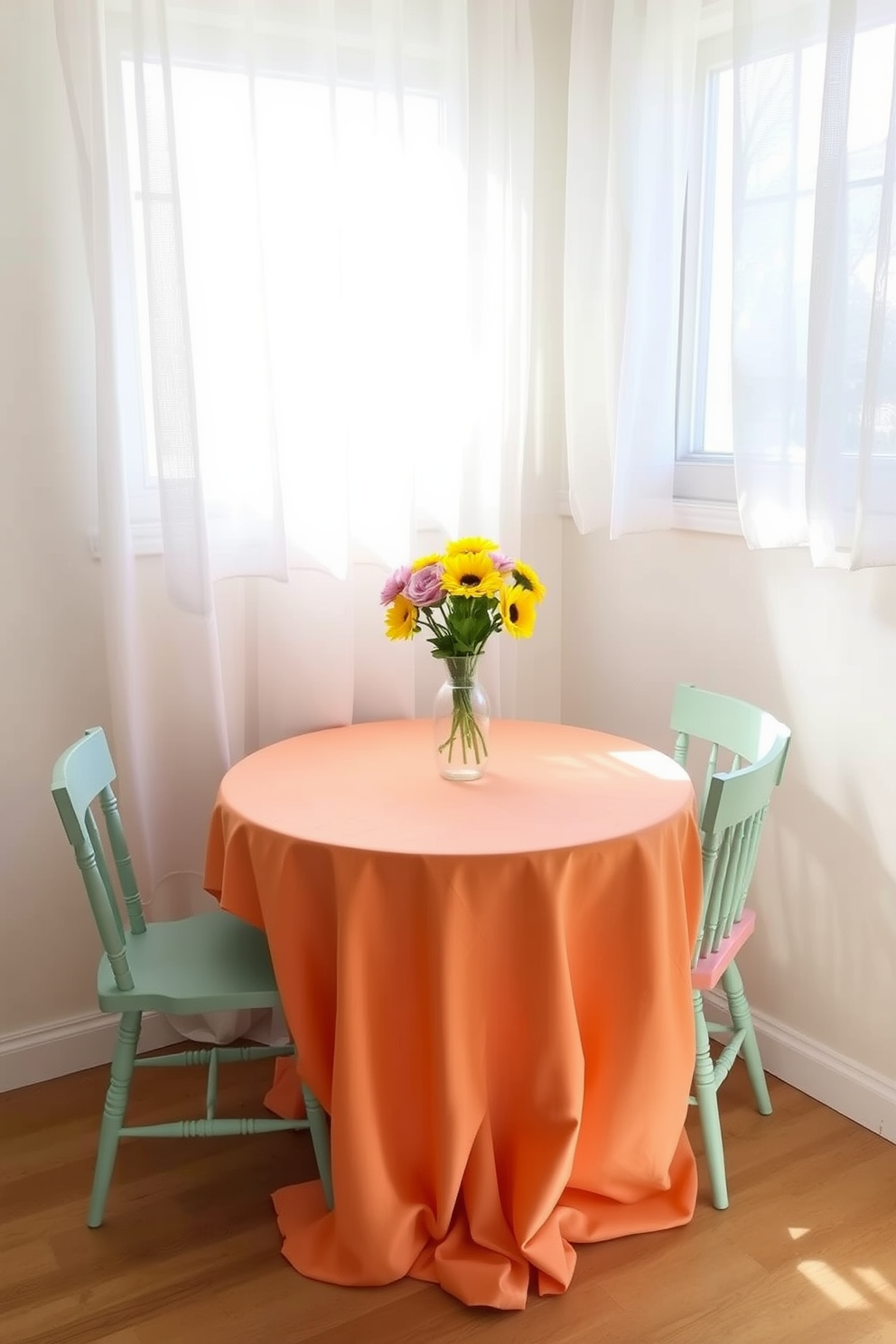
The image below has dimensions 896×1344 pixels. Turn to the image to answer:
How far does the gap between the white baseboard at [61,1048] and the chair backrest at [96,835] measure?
49 cm

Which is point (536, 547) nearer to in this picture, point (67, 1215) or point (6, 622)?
point (6, 622)

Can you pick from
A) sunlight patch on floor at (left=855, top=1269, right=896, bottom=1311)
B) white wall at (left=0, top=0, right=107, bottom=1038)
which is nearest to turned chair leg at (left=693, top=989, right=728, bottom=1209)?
sunlight patch on floor at (left=855, top=1269, right=896, bottom=1311)

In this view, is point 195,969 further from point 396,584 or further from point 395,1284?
point 396,584

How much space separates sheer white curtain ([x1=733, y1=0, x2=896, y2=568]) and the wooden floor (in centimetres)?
119

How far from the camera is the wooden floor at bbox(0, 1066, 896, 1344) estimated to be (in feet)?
6.29

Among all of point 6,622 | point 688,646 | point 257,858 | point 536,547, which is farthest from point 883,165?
point 6,622

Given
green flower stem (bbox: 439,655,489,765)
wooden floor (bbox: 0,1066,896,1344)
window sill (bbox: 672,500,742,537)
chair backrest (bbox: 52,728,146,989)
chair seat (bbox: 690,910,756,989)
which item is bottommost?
wooden floor (bbox: 0,1066,896,1344)

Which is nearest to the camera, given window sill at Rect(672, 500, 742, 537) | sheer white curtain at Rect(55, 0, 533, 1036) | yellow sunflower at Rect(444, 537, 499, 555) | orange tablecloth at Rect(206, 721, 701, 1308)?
orange tablecloth at Rect(206, 721, 701, 1308)

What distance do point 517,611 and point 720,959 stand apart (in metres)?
0.76

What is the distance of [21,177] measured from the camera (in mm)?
A: 2348

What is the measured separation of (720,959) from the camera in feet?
7.23

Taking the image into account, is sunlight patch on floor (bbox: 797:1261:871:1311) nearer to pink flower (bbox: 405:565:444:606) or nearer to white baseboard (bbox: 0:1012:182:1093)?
pink flower (bbox: 405:565:444:606)

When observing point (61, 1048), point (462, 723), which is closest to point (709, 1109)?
point (462, 723)

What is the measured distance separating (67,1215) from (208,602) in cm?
121
